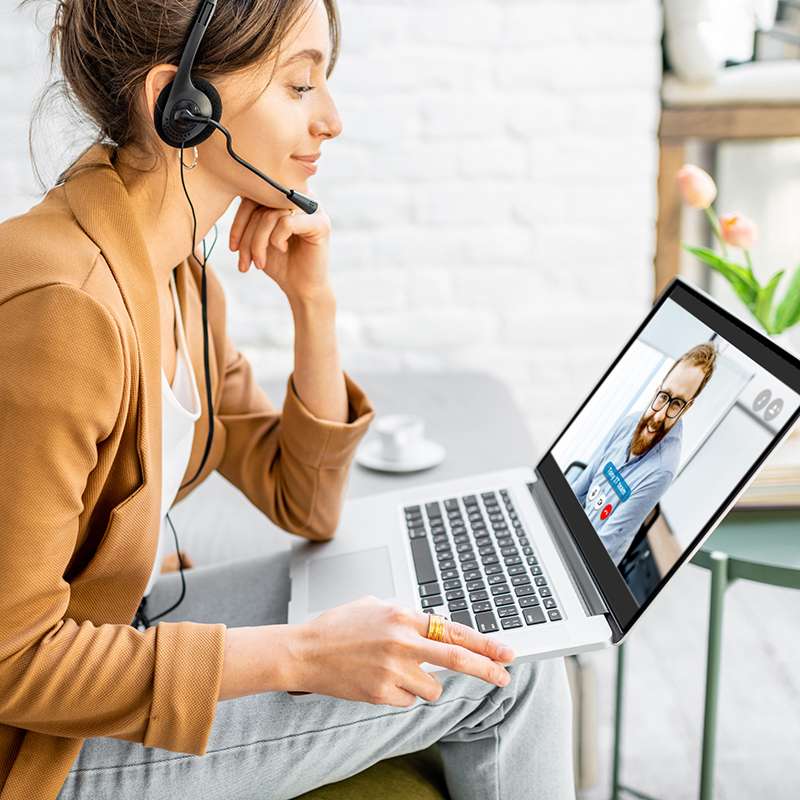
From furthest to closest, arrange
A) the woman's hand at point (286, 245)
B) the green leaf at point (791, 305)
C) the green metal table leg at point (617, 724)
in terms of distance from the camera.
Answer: the green metal table leg at point (617, 724), the green leaf at point (791, 305), the woman's hand at point (286, 245)

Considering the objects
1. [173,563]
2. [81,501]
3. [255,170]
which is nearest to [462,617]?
[81,501]

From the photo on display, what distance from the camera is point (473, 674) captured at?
787 mm

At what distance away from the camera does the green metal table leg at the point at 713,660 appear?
3.48ft

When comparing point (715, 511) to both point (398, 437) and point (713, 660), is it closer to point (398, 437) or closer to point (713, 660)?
point (713, 660)

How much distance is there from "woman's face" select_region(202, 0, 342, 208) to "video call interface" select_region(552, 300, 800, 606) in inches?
15.6

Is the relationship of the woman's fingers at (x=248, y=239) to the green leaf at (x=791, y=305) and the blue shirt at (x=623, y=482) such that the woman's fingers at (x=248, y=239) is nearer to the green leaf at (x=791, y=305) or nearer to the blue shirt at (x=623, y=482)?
the blue shirt at (x=623, y=482)

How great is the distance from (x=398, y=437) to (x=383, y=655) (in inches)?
28.7

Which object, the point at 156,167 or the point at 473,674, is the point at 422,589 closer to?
the point at 473,674

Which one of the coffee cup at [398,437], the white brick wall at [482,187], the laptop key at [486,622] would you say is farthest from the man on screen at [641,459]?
the white brick wall at [482,187]

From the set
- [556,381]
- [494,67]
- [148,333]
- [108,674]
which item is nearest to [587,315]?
[556,381]

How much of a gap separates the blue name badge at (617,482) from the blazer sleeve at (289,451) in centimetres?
30

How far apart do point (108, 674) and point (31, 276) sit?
0.31 m

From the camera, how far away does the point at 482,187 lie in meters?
1.99

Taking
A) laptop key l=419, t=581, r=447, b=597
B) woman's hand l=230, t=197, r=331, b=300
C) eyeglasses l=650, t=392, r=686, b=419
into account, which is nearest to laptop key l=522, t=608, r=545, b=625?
laptop key l=419, t=581, r=447, b=597
